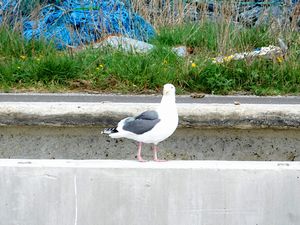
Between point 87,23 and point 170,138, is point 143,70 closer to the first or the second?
point 170,138

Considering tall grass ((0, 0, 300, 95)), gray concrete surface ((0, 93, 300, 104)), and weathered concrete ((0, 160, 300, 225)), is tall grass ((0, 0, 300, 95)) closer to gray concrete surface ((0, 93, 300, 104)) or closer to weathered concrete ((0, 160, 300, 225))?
gray concrete surface ((0, 93, 300, 104))

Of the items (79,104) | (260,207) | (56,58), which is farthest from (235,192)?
(56,58)

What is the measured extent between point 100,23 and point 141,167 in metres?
5.68

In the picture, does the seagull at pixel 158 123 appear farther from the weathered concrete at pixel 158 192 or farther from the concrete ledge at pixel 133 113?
the concrete ledge at pixel 133 113

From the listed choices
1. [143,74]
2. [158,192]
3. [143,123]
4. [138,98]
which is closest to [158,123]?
[143,123]

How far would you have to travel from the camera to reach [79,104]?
19.6ft

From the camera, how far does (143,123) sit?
14.4 feet

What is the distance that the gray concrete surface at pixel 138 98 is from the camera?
6977 mm

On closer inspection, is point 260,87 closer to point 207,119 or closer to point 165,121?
point 207,119

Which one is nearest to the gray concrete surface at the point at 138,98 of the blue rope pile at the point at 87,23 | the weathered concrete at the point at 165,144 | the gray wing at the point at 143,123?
the weathered concrete at the point at 165,144

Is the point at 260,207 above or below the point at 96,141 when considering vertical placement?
above

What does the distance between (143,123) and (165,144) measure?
1536 millimetres

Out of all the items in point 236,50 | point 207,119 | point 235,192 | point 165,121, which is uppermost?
point 165,121

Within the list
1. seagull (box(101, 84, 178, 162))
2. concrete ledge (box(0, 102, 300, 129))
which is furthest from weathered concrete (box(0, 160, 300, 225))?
concrete ledge (box(0, 102, 300, 129))
